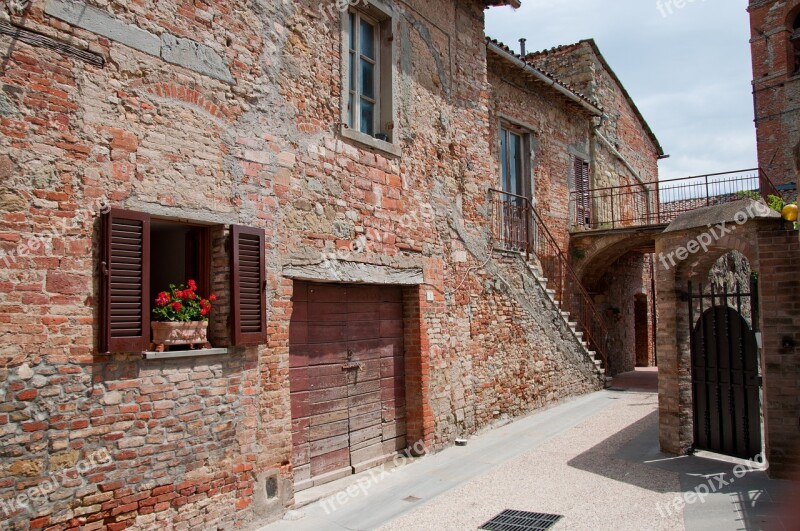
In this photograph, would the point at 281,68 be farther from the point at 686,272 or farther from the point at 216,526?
the point at 686,272

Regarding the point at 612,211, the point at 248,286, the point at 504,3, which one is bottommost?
the point at 248,286

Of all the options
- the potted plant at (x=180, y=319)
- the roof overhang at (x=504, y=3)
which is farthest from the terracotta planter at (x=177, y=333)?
the roof overhang at (x=504, y=3)

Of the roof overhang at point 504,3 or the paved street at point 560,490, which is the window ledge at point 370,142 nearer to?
the roof overhang at point 504,3

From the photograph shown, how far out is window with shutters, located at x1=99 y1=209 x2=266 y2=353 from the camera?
14.3ft

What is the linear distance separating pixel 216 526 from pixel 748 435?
5.65 m

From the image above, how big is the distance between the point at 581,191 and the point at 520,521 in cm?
1034

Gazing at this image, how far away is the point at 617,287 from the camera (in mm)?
15773

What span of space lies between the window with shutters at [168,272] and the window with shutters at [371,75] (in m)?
2.28

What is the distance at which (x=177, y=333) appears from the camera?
4746mm

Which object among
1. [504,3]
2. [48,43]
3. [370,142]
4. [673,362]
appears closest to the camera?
[48,43]

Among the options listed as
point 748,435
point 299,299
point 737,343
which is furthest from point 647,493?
point 299,299

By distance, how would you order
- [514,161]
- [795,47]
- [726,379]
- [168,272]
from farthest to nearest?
1. [795,47]
2. [514,161]
3. [726,379]
4. [168,272]

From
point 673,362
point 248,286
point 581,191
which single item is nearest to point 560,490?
point 673,362

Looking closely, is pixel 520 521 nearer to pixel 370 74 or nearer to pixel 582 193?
pixel 370 74
